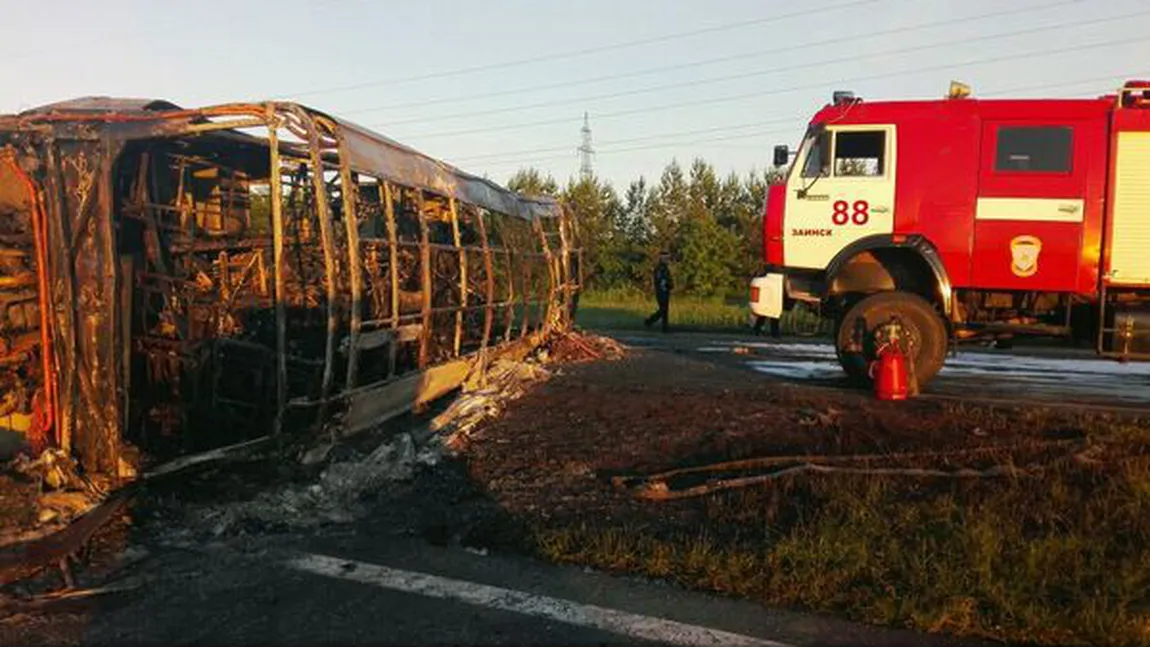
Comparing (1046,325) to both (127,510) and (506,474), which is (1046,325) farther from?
(127,510)

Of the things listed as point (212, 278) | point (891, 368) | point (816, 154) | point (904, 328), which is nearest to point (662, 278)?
point (816, 154)

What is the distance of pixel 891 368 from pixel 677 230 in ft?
102

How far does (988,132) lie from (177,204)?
9017mm

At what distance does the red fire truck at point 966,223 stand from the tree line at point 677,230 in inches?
1023

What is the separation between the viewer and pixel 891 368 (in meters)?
9.33

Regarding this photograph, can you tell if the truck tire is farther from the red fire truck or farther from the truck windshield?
the truck windshield

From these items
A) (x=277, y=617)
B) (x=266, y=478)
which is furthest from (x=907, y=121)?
(x=277, y=617)

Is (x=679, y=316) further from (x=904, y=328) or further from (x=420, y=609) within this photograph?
(x=420, y=609)

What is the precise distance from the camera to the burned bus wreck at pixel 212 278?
19.5 ft

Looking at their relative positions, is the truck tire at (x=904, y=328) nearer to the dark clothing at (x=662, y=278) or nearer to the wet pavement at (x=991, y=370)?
the wet pavement at (x=991, y=370)

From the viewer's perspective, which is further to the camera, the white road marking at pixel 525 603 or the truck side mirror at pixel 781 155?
the truck side mirror at pixel 781 155

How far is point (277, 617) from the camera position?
13.2 ft

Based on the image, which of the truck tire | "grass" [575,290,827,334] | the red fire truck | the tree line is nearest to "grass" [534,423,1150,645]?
the truck tire

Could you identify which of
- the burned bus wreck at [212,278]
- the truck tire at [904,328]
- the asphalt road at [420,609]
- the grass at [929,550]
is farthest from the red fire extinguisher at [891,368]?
the asphalt road at [420,609]
